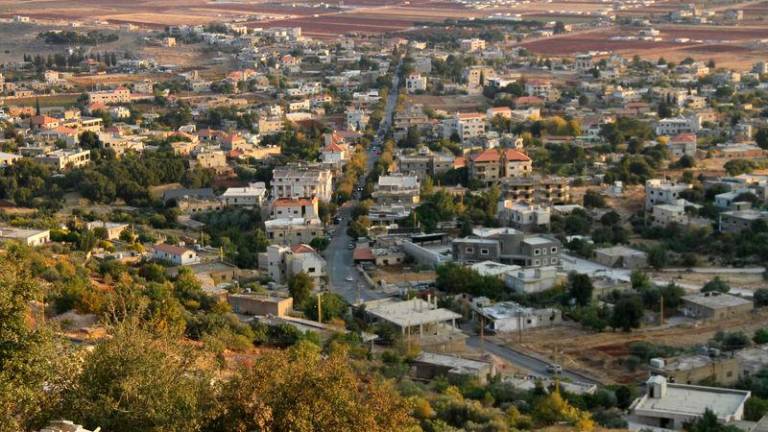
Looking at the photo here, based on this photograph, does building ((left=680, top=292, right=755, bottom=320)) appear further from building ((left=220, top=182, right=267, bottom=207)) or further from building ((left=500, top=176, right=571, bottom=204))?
building ((left=220, top=182, right=267, bottom=207))

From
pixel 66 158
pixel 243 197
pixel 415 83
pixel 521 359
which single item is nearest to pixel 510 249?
pixel 521 359

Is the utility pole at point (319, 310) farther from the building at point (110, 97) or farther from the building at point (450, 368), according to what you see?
the building at point (110, 97)

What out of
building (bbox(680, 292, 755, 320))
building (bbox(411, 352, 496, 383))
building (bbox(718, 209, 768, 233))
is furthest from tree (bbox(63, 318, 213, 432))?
building (bbox(718, 209, 768, 233))

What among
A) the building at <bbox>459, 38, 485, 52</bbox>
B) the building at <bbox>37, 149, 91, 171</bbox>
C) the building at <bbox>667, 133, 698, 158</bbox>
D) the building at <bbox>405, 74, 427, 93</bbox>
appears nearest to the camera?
the building at <bbox>37, 149, 91, 171</bbox>

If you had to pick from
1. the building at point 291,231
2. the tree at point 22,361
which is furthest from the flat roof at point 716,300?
the tree at point 22,361

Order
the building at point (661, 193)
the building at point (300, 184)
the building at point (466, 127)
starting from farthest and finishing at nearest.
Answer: the building at point (466, 127) < the building at point (300, 184) < the building at point (661, 193)

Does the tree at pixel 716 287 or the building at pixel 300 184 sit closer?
the tree at pixel 716 287

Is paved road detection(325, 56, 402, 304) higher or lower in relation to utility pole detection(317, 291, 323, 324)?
lower
